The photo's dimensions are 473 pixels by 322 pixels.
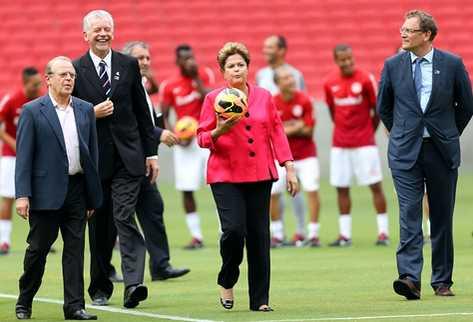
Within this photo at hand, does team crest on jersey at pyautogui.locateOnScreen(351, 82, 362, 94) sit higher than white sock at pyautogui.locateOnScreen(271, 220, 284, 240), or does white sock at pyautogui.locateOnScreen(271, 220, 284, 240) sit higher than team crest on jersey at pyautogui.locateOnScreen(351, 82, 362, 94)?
team crest on jersey at pyautogui.locateOnScreen(351, 82, 362, 94)

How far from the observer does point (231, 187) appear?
11.3 meters

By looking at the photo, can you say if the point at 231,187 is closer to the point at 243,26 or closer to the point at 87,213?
the point at 87,213

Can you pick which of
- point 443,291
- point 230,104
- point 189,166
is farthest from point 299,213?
point 230,104

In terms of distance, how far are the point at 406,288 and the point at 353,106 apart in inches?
265

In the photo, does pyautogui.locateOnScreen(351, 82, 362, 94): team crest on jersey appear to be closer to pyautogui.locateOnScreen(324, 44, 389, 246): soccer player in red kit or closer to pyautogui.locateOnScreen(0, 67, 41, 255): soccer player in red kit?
pyautogui.locateOnScreen(324, 44, 389, 246): soccer player in red kit

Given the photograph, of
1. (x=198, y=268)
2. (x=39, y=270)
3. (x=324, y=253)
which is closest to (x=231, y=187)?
(x=39, y=270)

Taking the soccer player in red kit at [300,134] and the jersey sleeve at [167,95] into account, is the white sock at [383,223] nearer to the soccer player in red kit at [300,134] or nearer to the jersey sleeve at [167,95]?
the soccer player in red kit at [300,134]

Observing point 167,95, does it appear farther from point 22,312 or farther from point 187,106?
point 22,312

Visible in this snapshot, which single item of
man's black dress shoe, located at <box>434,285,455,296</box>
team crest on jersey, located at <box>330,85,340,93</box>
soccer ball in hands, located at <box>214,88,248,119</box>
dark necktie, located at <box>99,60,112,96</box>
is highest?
dark necktie, located at <box>99,60,112,96</box>

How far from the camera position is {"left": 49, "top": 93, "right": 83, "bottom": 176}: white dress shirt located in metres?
11.1

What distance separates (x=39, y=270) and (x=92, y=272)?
3.71 ft

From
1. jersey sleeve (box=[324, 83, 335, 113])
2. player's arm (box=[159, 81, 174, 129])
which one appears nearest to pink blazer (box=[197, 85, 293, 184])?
jersey sleeve (box=[324, 83, 335, 113])

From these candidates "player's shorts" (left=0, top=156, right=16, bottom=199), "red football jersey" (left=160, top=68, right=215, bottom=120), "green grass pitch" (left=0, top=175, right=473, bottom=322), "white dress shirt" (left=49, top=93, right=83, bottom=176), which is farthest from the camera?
"red football jersey" (left=160, top=68, right=215, bottom=120)

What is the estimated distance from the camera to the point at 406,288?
38.9 feet
